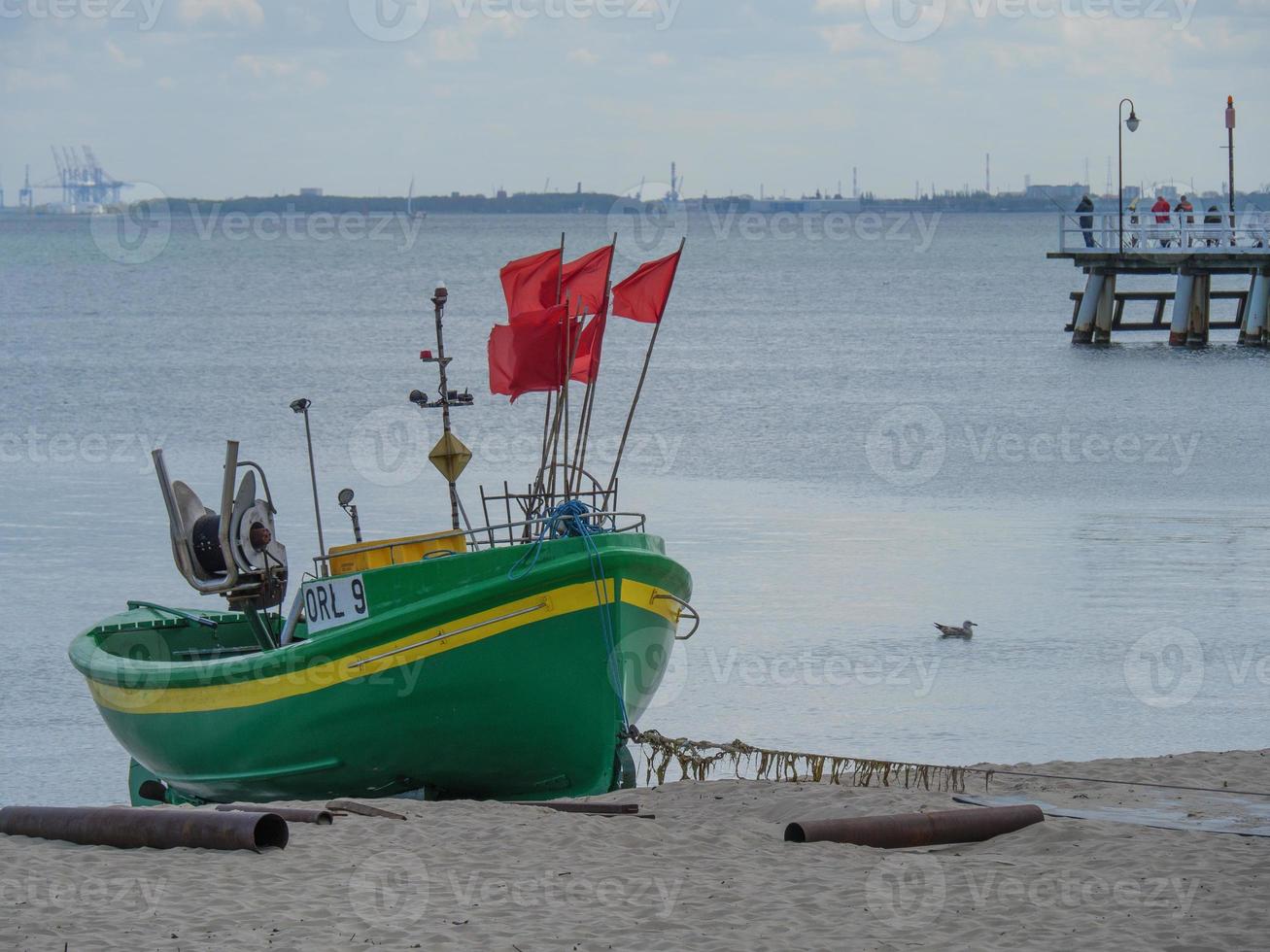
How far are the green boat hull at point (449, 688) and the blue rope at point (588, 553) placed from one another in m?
0.02

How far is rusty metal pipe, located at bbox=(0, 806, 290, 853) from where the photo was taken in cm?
1038

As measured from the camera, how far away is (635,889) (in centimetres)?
990

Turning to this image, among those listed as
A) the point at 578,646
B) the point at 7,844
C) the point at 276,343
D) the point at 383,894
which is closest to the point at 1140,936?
the point at 383,894

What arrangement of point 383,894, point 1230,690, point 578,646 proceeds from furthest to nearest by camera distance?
point 1230,690, point 578,646, point 383,894

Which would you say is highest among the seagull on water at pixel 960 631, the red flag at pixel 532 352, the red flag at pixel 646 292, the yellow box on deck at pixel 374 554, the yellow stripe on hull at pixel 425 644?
the red flag at pixel 646 292

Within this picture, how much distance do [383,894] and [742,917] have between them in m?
1.89

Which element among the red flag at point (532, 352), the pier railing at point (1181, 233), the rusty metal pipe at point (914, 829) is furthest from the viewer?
the pier railing at point (1181, 233)

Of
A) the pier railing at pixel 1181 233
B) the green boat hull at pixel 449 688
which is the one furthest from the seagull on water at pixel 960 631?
the pier railing at pixel 1181 233

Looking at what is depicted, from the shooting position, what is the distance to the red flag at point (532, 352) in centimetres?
1334

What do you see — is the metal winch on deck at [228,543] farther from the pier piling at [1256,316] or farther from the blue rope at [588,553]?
the pier piling at [1256,316]

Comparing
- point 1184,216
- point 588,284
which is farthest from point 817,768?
point 1184,216

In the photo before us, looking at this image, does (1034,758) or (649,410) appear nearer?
(1034,758)

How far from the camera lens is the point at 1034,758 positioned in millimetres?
15531

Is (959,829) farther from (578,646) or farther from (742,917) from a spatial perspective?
(578,646)
